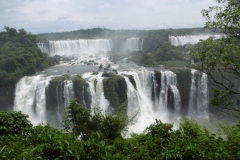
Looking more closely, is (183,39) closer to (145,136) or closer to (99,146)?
(145,136)

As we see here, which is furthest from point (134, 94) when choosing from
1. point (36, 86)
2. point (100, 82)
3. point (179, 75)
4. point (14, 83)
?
point (14, 83)

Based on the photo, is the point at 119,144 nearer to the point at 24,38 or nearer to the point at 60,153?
the point at 60,153

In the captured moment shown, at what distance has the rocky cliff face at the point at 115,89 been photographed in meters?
17.0

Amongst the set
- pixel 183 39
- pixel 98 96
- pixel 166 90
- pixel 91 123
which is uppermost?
pixel 183 39

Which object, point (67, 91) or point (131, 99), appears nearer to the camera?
point (67, 91)

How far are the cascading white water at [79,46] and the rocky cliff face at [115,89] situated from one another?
1695 cm

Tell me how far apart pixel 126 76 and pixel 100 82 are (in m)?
2.28

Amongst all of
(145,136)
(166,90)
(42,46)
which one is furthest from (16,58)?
(145,136)

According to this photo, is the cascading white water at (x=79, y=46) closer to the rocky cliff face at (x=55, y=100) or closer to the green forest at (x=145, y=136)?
the rocky cliff face at (x=55, y=100)

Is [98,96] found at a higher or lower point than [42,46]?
lower

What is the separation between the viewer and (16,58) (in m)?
20.9

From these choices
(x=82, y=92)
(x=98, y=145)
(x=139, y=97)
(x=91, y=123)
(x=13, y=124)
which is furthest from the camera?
(x=139, y=97)

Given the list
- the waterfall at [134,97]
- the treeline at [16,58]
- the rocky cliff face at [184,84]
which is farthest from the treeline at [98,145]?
the treeline at [16,58]

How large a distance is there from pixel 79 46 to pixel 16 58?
13.7 meters
